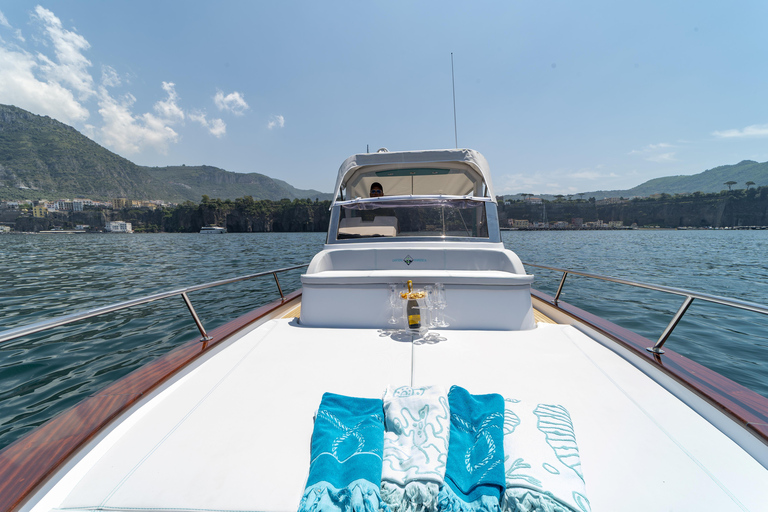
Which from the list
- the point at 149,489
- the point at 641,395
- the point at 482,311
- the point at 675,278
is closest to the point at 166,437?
the point at 149,489

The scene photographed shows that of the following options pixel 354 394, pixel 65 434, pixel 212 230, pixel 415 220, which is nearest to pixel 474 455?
pixel 354 394

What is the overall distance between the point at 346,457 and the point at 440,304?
1770 millimetres

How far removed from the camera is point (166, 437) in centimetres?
159

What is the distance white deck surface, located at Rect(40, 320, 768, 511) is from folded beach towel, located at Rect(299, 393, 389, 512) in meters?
0.11

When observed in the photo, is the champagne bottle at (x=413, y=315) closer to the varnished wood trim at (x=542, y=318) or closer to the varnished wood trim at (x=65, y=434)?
the varnished wood trim at (x=542, y=318)

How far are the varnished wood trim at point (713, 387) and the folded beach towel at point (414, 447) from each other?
145 centimetres

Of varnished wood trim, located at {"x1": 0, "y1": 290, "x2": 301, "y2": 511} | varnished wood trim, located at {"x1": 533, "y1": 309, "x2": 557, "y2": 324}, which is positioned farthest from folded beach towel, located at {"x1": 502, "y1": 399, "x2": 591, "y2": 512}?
varnished wood trim, located at {"x1": 533, "y1": 309, "x2": 557, "y2": 324}

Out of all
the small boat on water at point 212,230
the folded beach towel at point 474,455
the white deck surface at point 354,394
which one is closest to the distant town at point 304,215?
the small boat on water at point 212,230

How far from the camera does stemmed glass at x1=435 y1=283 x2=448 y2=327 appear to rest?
2.90 metres

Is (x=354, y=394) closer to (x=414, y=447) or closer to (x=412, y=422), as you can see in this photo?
(x=412, y=422)

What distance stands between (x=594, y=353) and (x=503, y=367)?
87 cm

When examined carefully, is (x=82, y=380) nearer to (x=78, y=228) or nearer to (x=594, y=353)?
(x=594, y=353)

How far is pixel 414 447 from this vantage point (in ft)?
4.67

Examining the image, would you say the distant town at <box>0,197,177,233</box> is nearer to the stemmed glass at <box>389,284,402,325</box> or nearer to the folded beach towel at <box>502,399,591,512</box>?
the stemmed glass at <box>389,284,402,325</box>
